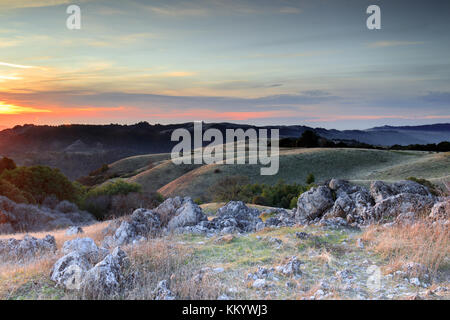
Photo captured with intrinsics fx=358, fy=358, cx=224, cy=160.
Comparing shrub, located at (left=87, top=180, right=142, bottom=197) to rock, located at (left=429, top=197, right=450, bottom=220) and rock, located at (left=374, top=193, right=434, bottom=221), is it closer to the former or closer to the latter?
rock, located at (left=374, top=193, right=434, bottom=221)

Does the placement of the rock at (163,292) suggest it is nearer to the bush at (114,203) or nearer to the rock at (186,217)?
the rock at (186,217)

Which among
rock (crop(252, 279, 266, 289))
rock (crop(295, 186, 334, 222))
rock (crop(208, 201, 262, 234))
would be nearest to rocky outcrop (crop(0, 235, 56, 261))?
rock (crop(208, 201, 262, 234))

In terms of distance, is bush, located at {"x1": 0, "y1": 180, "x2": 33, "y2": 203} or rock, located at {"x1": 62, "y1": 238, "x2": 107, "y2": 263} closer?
rock, located at {"x1": 62, "y1": 238, "x2": 107, "y2": 263}

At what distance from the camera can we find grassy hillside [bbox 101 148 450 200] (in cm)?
6007

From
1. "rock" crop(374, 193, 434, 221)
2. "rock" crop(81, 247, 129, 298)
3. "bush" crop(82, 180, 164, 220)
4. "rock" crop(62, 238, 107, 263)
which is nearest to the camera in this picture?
"rock" crop(81, 247, 129, 298)

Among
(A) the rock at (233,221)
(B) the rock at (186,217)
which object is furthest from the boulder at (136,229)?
(A) the rock at (233,221)

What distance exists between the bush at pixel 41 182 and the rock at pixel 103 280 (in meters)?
32.1

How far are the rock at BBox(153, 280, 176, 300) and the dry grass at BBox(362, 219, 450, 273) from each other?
4324mm

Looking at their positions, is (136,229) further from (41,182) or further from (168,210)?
(41,182)

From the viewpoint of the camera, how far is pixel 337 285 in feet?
21.4

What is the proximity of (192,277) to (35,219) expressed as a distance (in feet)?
74.3
